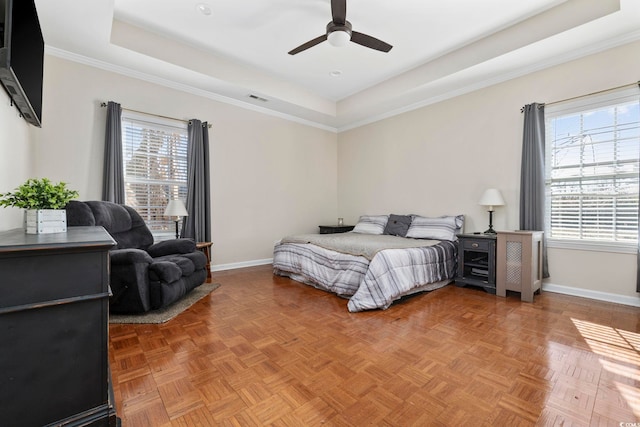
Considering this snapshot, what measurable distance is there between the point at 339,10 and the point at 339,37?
0.26 meters

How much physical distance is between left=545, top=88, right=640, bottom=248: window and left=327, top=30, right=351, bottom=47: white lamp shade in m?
2.70

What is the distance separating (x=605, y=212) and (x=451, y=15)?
276 centimetres

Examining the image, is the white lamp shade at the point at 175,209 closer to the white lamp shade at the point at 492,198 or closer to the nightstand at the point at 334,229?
the nightstand at the point at 334,229

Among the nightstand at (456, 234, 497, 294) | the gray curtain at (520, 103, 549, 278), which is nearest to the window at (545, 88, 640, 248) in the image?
the gray curtain at (520, 103, 549, 278)

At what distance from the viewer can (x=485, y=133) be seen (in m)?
4.13

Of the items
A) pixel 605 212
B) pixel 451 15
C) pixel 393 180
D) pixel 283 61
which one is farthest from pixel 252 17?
pixel 605 212

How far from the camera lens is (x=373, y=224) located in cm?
514

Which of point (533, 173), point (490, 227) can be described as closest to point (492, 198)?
point (490, 227)

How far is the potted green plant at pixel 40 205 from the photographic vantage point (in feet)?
4.80

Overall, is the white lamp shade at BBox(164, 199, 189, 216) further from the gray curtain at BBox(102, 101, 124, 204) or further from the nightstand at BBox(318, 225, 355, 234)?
the nightstand at BBox(318, 225, 355, 234)

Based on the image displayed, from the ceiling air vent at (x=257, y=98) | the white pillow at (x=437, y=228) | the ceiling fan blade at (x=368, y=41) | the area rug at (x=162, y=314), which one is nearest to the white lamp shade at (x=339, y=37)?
the ceiling fan blade at (x=368, y=41)

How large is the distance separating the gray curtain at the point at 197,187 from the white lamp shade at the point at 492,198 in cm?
390

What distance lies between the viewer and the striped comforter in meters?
2.92

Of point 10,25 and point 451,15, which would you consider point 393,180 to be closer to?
point 451,15
